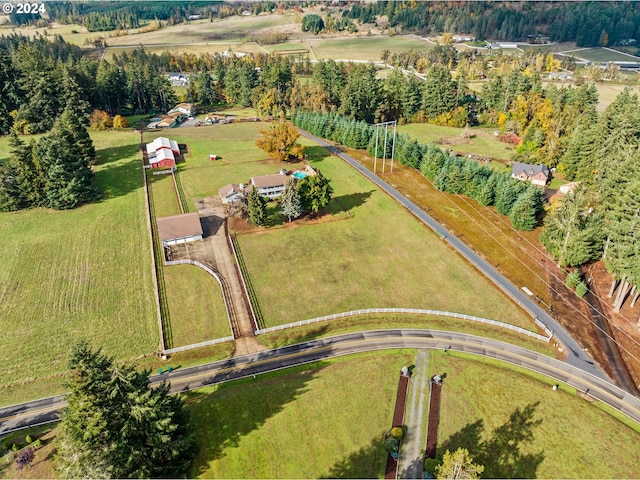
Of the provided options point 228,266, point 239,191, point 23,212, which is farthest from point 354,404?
point 23,212

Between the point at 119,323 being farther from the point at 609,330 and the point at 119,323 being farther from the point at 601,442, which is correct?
the point at 609,330

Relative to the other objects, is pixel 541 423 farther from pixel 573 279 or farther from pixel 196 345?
pixel 196 345

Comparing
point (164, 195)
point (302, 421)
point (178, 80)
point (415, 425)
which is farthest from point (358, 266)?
point (178, 80)

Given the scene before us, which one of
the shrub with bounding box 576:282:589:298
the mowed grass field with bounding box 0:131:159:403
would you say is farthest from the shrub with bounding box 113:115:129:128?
the shrub with bounding box 576:282:589:298

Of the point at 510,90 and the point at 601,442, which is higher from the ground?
the point at 510,90

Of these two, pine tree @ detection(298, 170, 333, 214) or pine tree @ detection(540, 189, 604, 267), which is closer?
pine tree @ detection(540, 189, 604, 267)

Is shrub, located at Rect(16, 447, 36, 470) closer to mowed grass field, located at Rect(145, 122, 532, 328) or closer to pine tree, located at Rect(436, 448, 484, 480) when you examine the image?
mowed grass field, located at Rect(145, 122, 532, 328)
